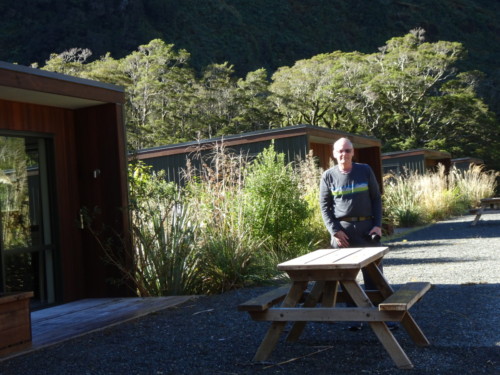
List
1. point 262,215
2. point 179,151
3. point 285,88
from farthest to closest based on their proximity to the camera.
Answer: point 285,88, point 179,151, point 262,215

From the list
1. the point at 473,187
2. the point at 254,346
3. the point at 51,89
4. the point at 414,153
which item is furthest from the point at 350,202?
the point at 414,153

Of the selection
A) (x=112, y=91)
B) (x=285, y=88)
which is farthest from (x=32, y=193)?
(x=285, y=88)

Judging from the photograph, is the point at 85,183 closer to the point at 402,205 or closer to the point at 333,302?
the point at 333,302

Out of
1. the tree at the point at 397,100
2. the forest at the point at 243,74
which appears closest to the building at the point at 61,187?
the forest at the point at 243,74

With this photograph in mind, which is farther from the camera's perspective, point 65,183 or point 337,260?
point 65,183

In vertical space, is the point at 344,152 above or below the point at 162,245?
above

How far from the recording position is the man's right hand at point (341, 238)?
193 inches

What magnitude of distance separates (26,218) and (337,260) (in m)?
3.78

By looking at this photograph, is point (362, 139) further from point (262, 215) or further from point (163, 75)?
point (163, 75)

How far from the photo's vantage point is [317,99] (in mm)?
42625

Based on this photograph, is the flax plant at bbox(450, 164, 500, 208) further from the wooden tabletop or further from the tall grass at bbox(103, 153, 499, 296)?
the wooden tabletop

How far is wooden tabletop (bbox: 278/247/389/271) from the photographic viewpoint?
3.85 metres

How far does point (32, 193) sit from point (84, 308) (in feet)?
4.19

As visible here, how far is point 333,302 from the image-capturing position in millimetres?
4363
